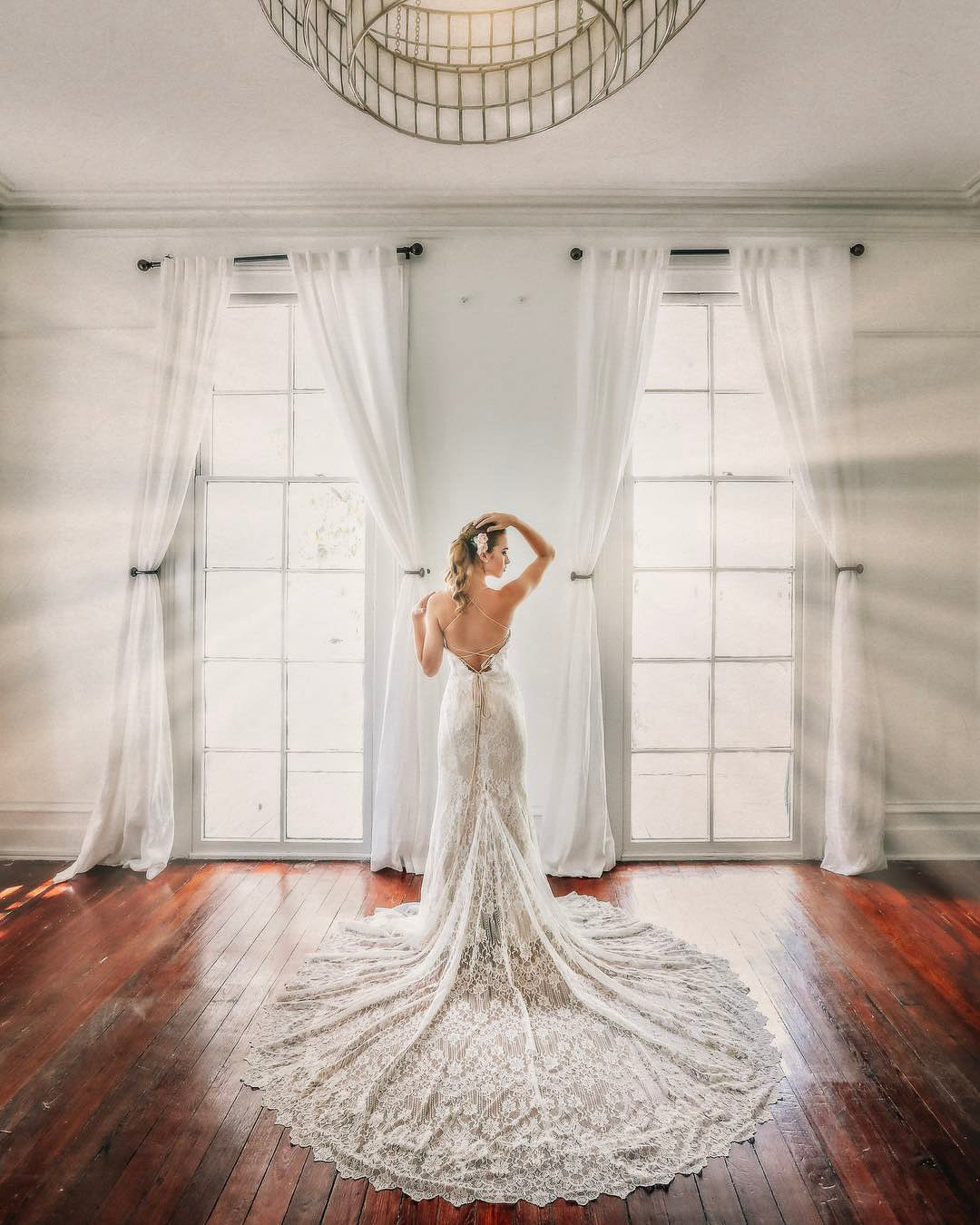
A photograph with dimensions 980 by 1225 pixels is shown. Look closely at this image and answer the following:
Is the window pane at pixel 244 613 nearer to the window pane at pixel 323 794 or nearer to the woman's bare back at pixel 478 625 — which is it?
the window pane at pixel 323 794

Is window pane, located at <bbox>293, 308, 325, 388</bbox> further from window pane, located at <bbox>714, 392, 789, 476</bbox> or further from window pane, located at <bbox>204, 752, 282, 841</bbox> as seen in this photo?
window pane, located at <bbox>714, 392, 789, 476</bbox>

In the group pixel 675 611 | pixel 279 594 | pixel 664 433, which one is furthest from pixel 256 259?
pixel 675 611

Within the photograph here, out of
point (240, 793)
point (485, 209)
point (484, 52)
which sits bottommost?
point (240, 793)

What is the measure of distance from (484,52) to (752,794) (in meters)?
3.51

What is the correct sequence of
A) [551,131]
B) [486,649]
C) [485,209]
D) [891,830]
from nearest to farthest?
[486,649]
[551,131]
[485,209]
[891,830]

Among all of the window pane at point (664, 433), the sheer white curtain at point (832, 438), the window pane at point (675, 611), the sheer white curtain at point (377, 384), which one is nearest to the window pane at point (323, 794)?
the sheer white curtain at point (377, 384)

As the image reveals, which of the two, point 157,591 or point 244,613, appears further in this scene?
point 244,613

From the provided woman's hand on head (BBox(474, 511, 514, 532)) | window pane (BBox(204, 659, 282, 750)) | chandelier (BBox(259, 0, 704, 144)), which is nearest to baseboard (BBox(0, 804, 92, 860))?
window pane (BBox(204, 659, 282, 750))

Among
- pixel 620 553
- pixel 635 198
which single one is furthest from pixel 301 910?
pixel 635 198

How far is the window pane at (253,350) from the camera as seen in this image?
3.97 meters

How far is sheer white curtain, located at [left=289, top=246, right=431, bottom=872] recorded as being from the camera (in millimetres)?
3785

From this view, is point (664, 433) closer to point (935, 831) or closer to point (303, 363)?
point (303, 363)

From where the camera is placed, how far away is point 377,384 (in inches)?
150

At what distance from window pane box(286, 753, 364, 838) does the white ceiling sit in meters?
2.95
